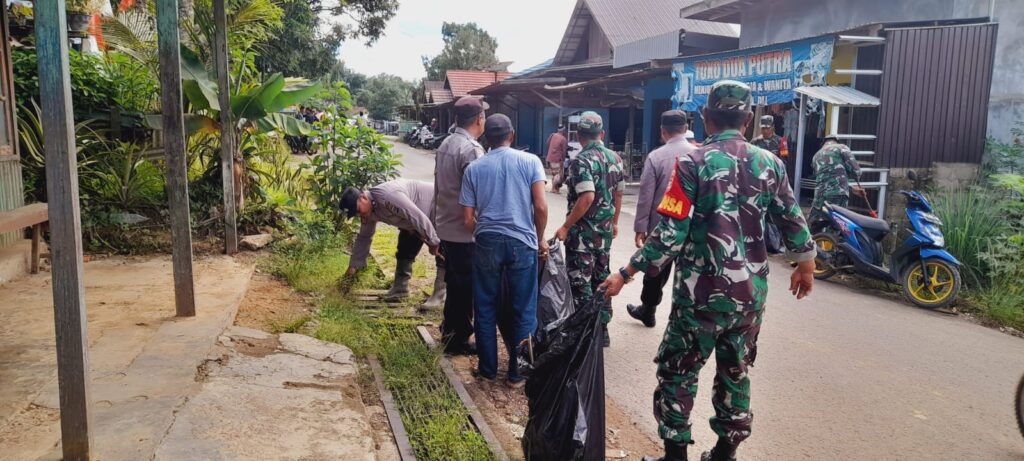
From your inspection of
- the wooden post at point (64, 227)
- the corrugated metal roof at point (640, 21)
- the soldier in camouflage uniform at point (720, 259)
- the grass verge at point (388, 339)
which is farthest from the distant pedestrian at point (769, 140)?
the corrugated metal roof at point (640, 21)

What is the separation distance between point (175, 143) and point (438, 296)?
7.79ft

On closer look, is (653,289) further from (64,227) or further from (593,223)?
(64,227)

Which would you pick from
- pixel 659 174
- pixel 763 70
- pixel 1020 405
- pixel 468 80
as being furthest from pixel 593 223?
pixel 468 80

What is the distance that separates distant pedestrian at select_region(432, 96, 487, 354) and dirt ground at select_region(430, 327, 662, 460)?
40cm

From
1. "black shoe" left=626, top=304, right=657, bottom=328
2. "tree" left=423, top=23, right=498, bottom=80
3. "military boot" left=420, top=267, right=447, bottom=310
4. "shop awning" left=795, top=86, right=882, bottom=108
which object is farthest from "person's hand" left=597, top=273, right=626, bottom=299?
"tree" left=423, top=23, right=498, bottom=80

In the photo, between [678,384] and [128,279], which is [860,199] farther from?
[128,279]

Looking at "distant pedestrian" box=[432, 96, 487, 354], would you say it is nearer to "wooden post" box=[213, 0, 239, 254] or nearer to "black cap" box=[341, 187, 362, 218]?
"black cap" box=[341, 187, 362, 218]

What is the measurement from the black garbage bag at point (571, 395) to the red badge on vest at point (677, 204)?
48cm

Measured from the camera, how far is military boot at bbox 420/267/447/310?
5883 millimetres

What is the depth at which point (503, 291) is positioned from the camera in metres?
4.29

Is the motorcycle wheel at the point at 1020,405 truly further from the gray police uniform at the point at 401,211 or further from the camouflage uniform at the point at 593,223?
the gray police uniform at the point at 401,211

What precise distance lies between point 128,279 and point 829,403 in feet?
17.9

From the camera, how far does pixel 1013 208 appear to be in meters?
7.29

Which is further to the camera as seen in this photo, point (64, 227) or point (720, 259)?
point (720, 259)
